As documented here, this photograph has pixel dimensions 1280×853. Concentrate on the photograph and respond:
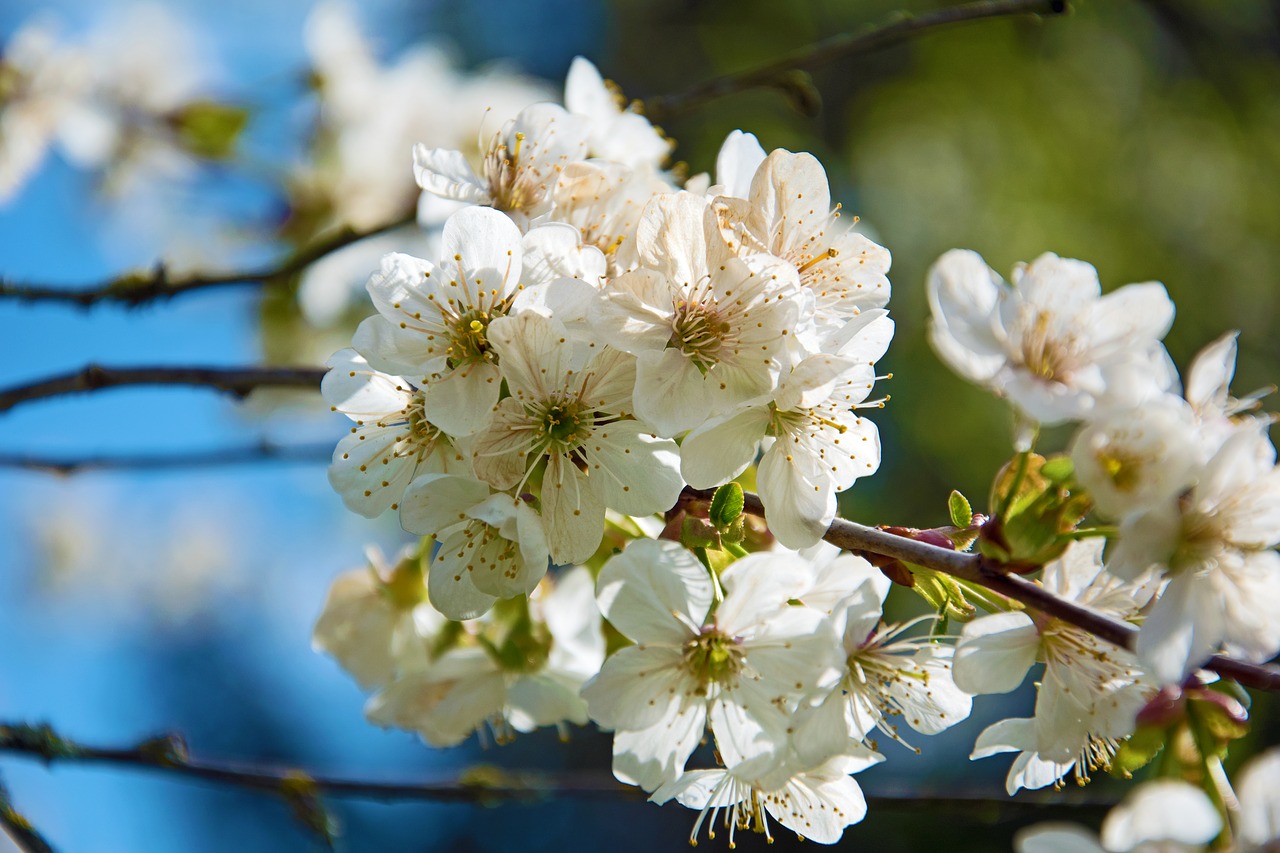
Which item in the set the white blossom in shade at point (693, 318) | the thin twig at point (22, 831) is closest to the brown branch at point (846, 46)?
the white blossom in shade at point (693, 318)

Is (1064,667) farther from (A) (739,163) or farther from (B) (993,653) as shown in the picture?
(A) (739,163)

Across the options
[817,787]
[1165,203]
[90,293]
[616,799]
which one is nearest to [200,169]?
[90,293]

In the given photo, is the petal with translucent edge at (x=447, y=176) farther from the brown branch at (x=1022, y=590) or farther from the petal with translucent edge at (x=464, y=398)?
the brown branch at (x=1022, y=590)

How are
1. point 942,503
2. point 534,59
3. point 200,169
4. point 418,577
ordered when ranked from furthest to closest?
point 534,59, point 942,503, point 200,169, point 418,577

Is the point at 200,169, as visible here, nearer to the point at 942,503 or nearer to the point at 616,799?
the point at 616,799

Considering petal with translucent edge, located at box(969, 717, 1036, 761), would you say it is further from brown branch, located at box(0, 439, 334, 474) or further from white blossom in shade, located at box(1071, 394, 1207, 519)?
brown branch, located at box(0, 439, 334, 474)

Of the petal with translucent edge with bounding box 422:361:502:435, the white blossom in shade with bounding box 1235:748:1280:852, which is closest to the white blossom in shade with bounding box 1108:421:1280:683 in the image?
the white blossom in shade with bounding box 1235:748:1280:852
